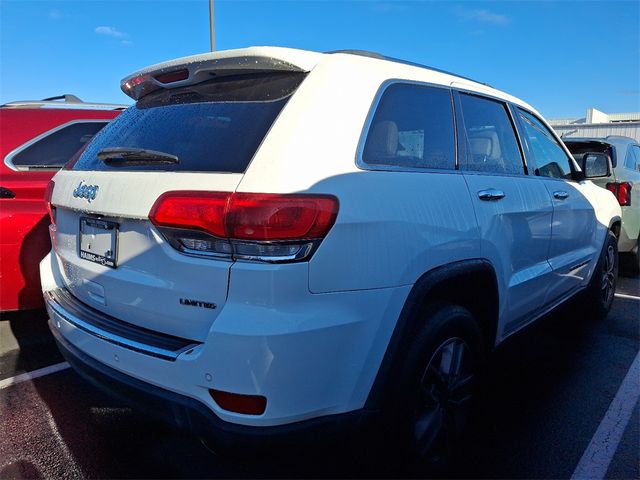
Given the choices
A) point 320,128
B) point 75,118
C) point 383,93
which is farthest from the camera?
point 75,118

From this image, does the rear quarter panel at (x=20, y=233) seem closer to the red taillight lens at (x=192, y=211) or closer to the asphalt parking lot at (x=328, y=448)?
the asphalt parking lot at (x=328, y=448)

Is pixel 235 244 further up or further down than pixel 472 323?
further up

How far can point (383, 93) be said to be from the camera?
2092mm

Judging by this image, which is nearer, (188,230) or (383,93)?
(188,230)

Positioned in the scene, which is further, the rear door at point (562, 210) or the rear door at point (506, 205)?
the rear door at point (562, 210)

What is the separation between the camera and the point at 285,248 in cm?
164

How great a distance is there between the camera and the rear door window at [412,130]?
202 centimetres

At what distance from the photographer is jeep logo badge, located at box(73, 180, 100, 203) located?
6.95ft

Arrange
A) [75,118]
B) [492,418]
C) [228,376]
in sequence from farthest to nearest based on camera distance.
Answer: [75,118] < [492,418] < [228,376]

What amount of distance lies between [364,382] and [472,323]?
80 cm

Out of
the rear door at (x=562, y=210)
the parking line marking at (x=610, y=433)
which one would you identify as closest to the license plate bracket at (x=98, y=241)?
the parking line marking at (x=610, y=433)

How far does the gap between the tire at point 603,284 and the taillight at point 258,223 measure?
3631mm

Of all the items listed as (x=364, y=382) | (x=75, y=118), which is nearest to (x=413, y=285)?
(x=364, y=382)

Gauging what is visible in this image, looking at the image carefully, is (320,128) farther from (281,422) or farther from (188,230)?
(281,422)
